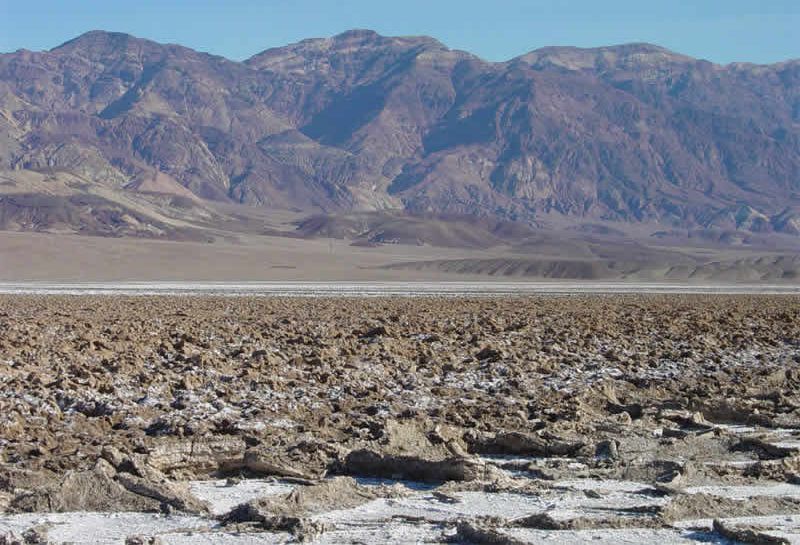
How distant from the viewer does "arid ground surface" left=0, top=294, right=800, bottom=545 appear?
721 cm

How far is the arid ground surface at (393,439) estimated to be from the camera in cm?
721

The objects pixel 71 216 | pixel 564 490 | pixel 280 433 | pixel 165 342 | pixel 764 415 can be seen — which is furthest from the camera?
pixel 71 216

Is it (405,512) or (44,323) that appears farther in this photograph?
(44,323)

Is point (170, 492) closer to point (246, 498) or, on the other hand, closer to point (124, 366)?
point (246, 498)

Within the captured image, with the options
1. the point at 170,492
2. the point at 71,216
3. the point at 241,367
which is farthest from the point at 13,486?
the point at 71,216

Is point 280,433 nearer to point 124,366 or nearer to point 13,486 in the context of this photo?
point 13,486

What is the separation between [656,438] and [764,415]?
79.8 inches

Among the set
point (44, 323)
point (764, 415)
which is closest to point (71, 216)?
point (44, 323)

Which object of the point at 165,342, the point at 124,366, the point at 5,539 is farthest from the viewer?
the point at 165,342

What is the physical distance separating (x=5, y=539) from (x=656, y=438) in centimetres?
591

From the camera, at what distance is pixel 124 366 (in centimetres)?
1385

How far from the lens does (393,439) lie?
9.66m

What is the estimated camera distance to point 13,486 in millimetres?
7957

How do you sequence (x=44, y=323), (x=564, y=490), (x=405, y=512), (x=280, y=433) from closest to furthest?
1. (x=405, y=512)
2. (x=564, y=490)
3. (x=280, y=433)
4. (x=44, y=323)
